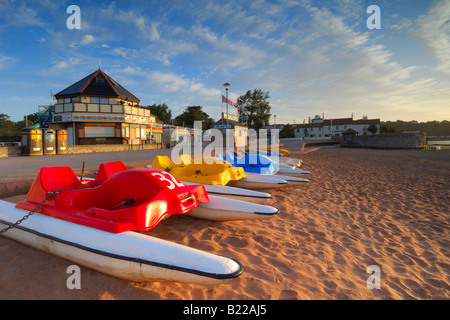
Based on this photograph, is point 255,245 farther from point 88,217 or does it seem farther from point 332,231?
point 88,217

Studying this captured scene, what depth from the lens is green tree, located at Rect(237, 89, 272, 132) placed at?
1975 inches

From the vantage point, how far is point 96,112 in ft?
78.1

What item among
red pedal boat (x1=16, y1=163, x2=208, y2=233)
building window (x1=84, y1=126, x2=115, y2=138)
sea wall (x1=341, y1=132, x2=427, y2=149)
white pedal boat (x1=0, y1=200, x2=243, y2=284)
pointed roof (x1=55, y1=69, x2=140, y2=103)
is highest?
pointed roof (x1=55, y1=69, x2=140, y2=103)

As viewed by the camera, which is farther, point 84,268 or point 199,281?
point 84,268

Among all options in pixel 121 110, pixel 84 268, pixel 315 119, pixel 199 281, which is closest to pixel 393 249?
pixel 199 281

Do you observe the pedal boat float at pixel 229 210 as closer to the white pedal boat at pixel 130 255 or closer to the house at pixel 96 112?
the white pedal boat at pixel 130 255

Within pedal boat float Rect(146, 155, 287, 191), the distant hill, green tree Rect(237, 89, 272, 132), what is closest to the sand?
pedal boat float Rect(146, 155, 287, 191)

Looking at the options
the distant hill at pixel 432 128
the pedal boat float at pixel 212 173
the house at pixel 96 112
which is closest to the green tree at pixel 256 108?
the house at pixel 96 112

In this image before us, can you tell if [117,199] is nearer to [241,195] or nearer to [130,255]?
[130,255]

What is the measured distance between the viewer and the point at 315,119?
7381cm

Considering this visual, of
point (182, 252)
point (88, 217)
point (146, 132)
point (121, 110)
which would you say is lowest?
point (182, 252)

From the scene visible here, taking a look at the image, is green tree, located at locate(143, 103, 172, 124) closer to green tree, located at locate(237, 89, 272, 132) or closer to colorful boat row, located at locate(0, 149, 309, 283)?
green tree, located at locate(237, 89, 272, 132)

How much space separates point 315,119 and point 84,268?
79.3 m

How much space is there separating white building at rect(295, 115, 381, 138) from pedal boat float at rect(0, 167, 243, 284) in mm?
63827
